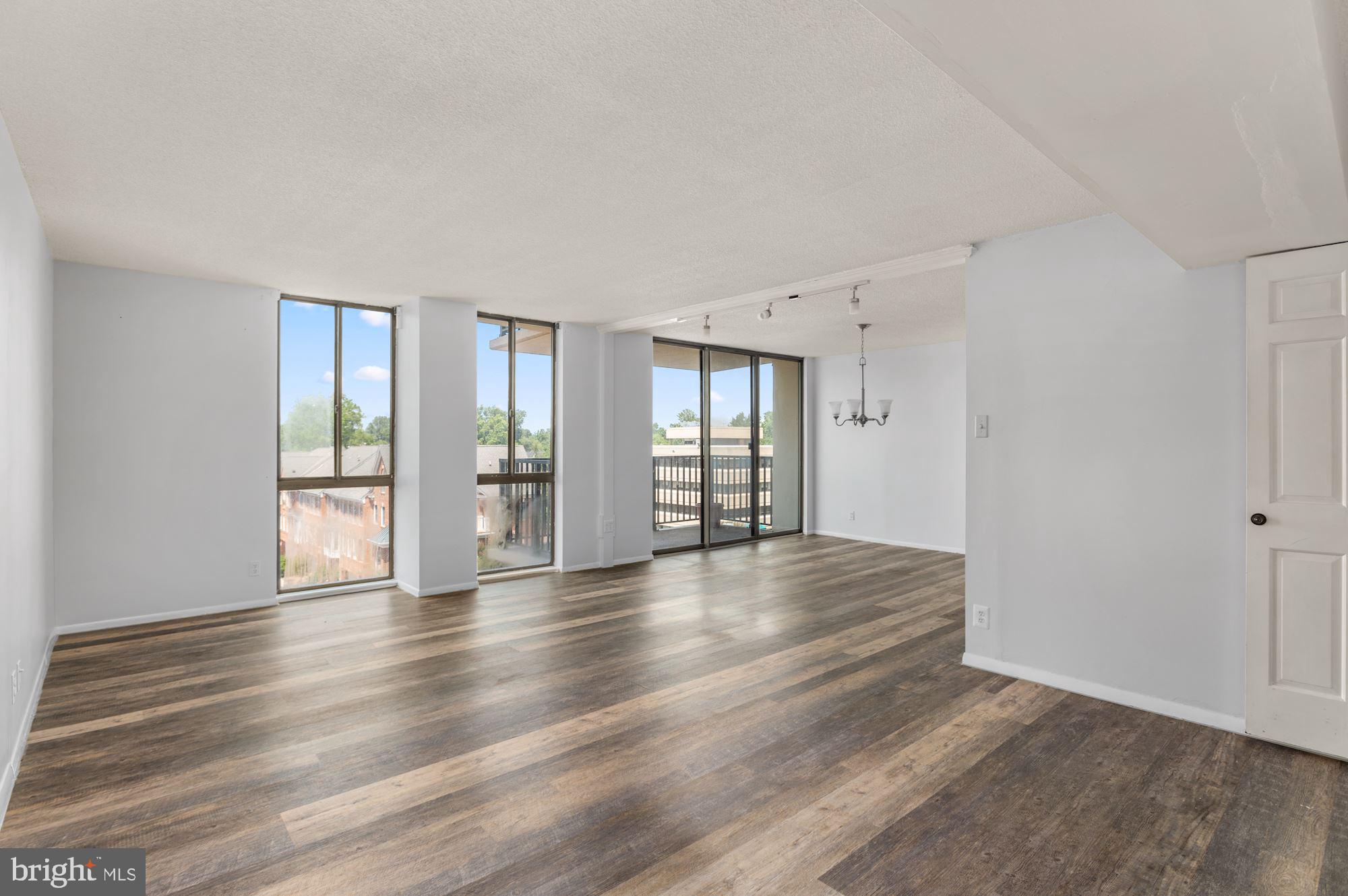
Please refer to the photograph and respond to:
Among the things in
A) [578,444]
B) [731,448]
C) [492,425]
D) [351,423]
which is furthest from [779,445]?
[351,423]

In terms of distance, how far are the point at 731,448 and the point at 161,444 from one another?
5.84 m

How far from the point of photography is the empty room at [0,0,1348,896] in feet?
6.35

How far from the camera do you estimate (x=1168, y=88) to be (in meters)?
1.52

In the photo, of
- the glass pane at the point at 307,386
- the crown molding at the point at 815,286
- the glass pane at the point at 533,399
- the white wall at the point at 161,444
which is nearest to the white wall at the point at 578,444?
the glass pane at the point at 533,399

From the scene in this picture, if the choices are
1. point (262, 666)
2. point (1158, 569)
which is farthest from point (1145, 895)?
point (262, 666)

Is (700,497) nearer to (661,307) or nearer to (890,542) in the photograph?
(890,542)

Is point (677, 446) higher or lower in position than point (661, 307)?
lower

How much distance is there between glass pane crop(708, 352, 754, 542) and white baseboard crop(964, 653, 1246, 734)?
470cm

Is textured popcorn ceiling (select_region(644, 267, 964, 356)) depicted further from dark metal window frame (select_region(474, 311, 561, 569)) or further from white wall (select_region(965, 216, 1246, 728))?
dark metal window frame (select_region(474, 311, 561, 569))

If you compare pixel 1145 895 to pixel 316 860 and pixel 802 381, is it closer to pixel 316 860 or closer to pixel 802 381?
pixel 316 860

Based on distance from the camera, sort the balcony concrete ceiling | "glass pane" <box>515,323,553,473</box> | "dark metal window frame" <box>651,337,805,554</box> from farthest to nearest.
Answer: "dark metal window frame" <box>651,337,805,554</box> → "glass pane" <box>515,323,553,473</box> → the balcony concrete ceiling

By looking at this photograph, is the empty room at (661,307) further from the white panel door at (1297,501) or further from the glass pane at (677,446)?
the glass pane at (677,446)

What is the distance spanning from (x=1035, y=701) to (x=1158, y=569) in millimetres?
886

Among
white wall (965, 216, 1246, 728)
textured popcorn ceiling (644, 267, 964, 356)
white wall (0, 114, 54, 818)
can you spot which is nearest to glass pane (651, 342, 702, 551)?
textured popcorn ceiling (644, 267, 964, 356)
